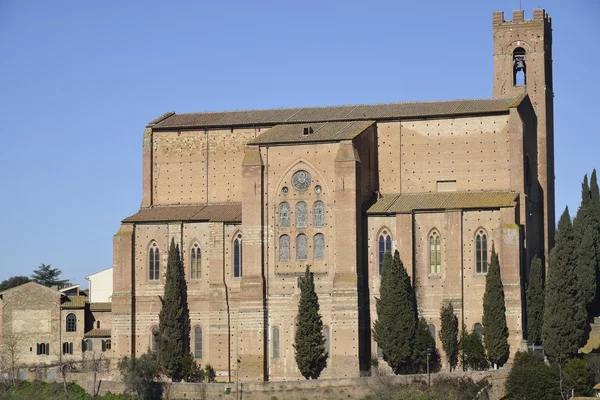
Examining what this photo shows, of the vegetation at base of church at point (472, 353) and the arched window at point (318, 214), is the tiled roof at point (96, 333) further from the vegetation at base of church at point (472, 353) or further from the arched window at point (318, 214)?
the vegetation at base of church at point (472, 353)

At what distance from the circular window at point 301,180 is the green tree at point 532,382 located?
47.3ft

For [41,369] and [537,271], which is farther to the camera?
[41,369]

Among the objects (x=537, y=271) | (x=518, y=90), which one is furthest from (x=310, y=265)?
(x=518, y=90)

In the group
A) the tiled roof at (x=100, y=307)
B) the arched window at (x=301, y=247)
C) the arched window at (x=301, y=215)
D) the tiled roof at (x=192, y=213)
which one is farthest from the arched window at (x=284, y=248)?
the tiled roof at (x=100, y=307)

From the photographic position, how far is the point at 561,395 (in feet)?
201

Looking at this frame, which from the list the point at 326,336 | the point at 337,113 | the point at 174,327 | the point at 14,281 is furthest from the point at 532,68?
the point at 14,281

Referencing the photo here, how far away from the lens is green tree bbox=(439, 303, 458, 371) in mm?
67250

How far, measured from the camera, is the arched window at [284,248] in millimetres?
69688

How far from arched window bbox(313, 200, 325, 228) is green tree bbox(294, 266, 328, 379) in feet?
8.40

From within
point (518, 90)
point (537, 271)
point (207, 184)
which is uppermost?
point (518, 90)

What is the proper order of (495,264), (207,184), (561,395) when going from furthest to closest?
A: (207,184) < (495,264) < (561,395)

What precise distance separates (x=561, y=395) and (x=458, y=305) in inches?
329

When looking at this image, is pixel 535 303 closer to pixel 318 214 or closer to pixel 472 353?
pixel 472 353

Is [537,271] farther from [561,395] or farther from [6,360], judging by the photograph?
[6,360]
